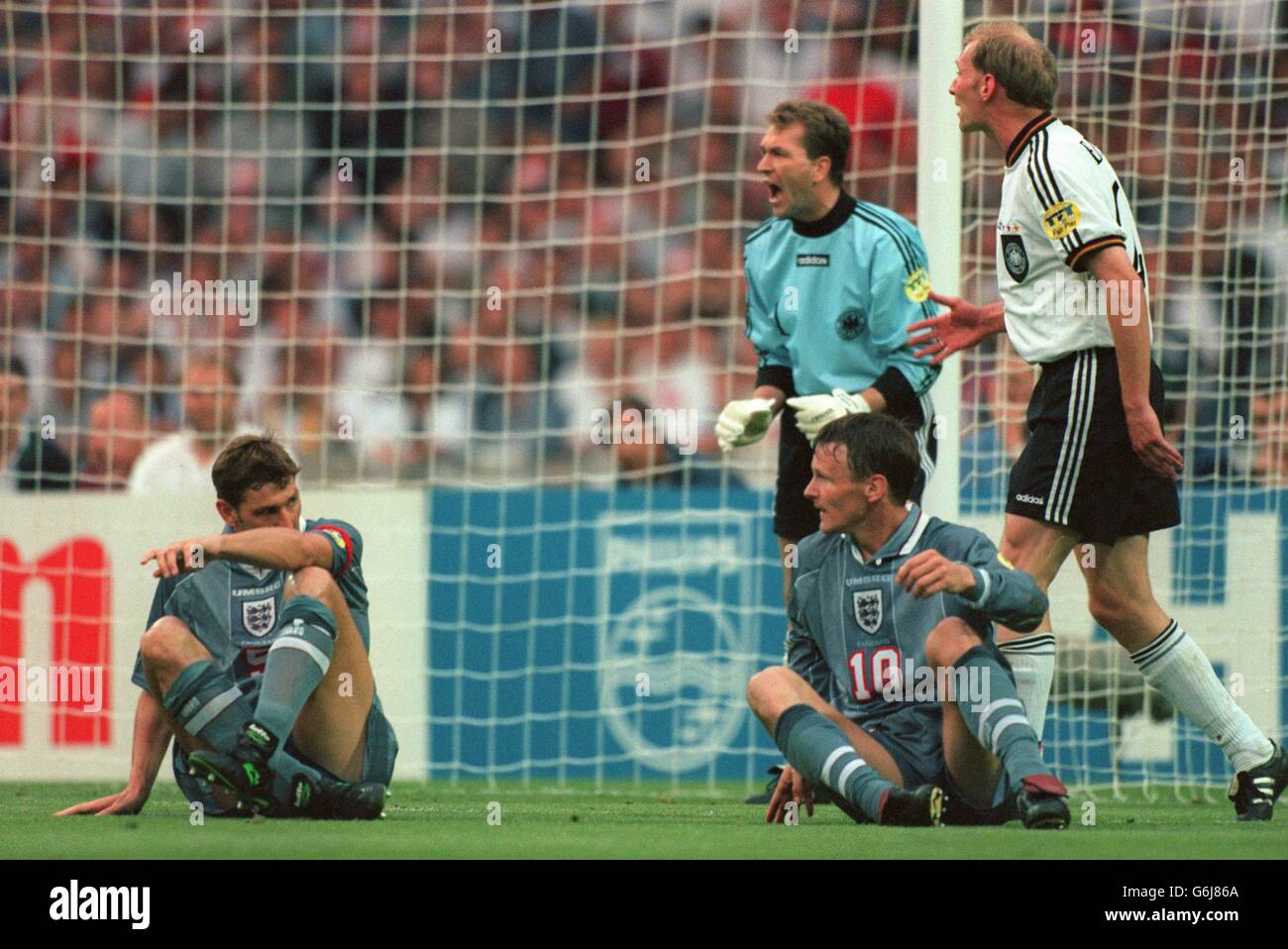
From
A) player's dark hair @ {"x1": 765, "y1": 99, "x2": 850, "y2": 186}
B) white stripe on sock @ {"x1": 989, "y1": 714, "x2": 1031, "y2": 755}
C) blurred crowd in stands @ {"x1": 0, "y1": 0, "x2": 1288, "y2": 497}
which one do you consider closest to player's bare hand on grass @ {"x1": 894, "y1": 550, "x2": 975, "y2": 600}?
white stripe on sock @ {"x1": 989, "y1": 714, "x2": 1031, "y2": 755}

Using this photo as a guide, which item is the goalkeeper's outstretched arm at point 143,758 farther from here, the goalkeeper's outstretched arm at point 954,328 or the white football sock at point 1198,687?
the white football sock at point 1198,687

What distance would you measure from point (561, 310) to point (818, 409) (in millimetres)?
4242

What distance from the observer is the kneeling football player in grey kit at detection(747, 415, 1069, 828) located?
408 centimetres

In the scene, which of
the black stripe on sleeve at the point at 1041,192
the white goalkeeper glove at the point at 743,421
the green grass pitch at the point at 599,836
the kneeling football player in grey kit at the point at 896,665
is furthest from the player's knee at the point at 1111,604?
the white goalkeeper glove at the point at 743,421

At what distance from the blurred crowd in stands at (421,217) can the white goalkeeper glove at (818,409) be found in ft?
8.47

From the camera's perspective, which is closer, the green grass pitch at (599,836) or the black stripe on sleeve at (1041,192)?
the green grass pitch at (599,836)

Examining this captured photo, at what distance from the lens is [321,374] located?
9.14 metres

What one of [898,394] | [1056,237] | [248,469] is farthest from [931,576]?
[248,469]

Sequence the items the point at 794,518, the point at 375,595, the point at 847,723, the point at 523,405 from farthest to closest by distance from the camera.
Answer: the point at 523,405 → the point at 375,595 → the point at 794,518 → the point at 847,723

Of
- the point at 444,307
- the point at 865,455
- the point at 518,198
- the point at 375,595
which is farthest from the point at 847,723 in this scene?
the point at 444,307

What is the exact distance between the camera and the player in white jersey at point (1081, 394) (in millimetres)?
4500

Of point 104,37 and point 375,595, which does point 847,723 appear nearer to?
point 375,595

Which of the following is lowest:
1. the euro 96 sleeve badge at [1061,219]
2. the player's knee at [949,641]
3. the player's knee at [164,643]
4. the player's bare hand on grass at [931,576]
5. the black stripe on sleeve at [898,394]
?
the player's knee at [164,643]

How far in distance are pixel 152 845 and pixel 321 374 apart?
216 inches
